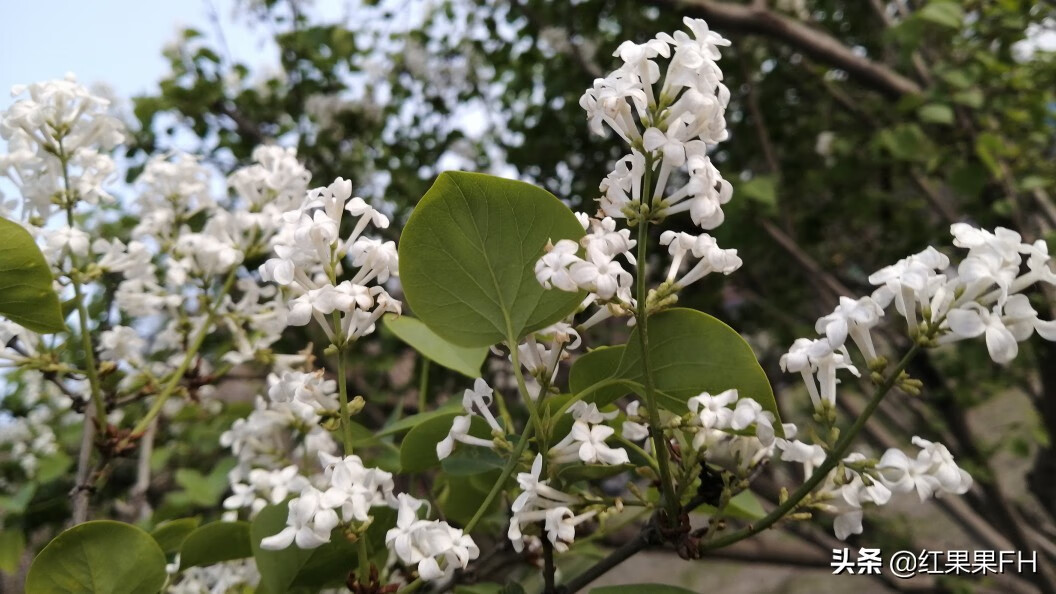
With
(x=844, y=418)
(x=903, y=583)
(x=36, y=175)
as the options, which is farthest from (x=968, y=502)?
(x=36, y=175)

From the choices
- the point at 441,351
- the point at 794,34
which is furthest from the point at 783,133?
the point at 441,351

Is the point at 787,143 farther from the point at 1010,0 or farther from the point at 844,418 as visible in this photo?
the point at 844,418

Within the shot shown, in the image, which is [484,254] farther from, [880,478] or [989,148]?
[989,148]

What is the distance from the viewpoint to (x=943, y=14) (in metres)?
1.49

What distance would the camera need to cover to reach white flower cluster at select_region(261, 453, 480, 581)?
0.43 m

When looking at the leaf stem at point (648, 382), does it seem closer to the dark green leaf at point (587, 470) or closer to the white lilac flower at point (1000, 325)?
the dark green leaf at point (587, 470)

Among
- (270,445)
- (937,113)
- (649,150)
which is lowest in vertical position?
(270,445)

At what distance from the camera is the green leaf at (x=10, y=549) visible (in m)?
1.23

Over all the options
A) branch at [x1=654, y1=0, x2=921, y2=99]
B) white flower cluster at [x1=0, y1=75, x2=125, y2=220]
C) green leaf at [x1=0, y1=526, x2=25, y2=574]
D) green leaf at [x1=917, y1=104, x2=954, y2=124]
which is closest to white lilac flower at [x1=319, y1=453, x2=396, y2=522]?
white flower cluster at [x1=0, y1=75, x2=125, y2=220]

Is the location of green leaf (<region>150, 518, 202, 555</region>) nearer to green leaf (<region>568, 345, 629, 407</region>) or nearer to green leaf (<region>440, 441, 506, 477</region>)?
green leaf (<region>440, 441, 506, 477</region>)

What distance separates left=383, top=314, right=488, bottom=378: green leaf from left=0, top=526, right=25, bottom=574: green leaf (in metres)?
0.99

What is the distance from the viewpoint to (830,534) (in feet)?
6.55

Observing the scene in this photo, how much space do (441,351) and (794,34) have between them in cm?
127

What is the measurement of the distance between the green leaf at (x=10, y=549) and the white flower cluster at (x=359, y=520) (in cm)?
109
